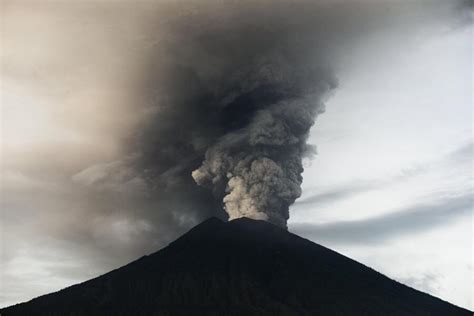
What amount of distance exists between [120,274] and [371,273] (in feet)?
152

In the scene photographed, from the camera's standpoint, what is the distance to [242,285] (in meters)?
89.2

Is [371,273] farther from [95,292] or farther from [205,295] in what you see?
[95,292]

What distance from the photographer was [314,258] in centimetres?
10250

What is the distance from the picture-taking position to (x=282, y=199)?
333 ft

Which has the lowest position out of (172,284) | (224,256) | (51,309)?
(51,309)

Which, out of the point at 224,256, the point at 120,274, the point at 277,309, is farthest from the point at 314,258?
the point at 120,274

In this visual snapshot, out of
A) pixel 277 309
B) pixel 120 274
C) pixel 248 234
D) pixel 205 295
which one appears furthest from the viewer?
pixel 248 234

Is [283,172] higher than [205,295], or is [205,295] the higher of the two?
[283,172]

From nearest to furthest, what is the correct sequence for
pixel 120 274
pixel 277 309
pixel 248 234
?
pixel 277 309, pixel 120 274, pixel 248 234

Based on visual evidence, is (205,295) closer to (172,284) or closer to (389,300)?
(172,284)

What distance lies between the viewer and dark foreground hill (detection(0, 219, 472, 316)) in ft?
268

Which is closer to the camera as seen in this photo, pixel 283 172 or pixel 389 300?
pixel 389 300

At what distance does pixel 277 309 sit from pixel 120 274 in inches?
1328

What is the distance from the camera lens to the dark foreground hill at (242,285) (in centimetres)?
8169
